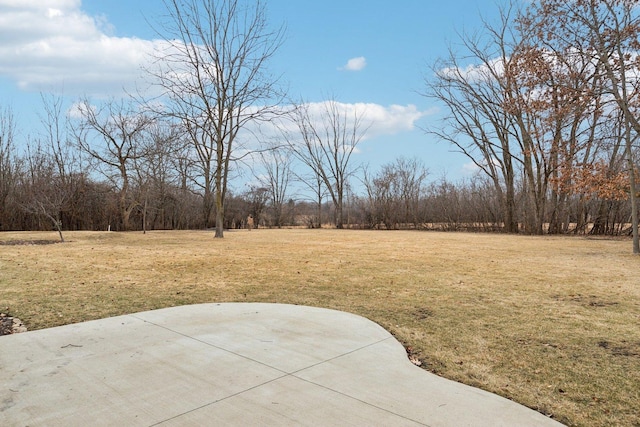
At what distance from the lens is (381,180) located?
96.1 ft

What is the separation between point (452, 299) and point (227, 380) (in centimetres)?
360

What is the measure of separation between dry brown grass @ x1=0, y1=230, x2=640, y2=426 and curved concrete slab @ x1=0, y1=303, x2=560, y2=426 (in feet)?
1.38

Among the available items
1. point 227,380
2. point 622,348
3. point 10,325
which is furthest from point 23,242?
point 622,348

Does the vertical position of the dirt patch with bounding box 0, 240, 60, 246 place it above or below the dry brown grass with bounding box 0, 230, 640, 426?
above

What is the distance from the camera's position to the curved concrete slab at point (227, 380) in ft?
6.81

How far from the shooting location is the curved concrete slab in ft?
6.81

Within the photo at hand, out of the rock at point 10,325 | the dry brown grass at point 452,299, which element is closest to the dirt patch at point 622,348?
the dry brown grass at point 452,299

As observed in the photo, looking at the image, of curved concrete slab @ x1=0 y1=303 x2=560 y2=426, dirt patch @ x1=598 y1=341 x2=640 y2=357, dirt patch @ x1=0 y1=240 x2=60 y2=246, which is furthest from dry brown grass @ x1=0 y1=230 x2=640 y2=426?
dirt patch @ x1=0 y1=240 x2=60 y2=246

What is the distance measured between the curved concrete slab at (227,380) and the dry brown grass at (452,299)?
420 millimetres

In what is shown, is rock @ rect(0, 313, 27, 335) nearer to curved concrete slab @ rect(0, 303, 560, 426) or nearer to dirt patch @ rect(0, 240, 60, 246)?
curved concrete slab @ rect(0, 303, 560, 426)

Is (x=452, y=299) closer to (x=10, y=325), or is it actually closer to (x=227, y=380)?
(x=227, y=380)

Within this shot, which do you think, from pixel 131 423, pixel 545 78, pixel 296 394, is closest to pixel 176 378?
pixel 131 423

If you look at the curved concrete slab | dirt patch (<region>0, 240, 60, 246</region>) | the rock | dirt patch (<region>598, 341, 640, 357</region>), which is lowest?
dirt patch (<region>598, 341, 640, 357</region>)

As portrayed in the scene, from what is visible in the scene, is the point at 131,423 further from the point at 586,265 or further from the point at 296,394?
the point at 586,265
